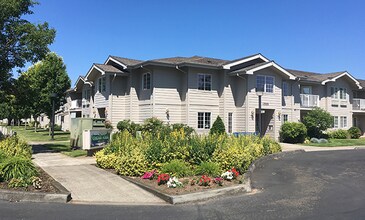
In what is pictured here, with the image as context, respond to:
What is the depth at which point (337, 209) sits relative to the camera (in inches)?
287

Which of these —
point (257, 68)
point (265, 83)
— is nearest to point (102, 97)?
point (257, 68)

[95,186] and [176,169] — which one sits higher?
[176,169]

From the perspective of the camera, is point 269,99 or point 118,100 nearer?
point 118,100

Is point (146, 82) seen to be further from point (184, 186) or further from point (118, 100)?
point (184, 186)

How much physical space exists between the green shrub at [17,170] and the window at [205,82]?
A: 58.7 feet

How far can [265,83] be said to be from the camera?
2744 centimetres

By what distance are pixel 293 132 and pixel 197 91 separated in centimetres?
879

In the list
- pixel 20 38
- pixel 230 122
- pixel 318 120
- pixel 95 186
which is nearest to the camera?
pixel 95 186

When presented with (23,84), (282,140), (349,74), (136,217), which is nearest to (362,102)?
(349,74)

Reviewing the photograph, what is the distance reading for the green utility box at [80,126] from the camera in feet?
61.0

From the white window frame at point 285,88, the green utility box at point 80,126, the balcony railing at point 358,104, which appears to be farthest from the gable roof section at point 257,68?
the balcony railing at point 358,104

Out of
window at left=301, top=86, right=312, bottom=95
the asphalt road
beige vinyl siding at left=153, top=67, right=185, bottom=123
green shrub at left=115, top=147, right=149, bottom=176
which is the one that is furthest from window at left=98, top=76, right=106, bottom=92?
the asphalt road

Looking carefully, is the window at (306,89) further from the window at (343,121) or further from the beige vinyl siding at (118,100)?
the beige vinyl siding at (118,100)

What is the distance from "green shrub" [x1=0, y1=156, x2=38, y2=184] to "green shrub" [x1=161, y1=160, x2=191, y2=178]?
12.6ft
